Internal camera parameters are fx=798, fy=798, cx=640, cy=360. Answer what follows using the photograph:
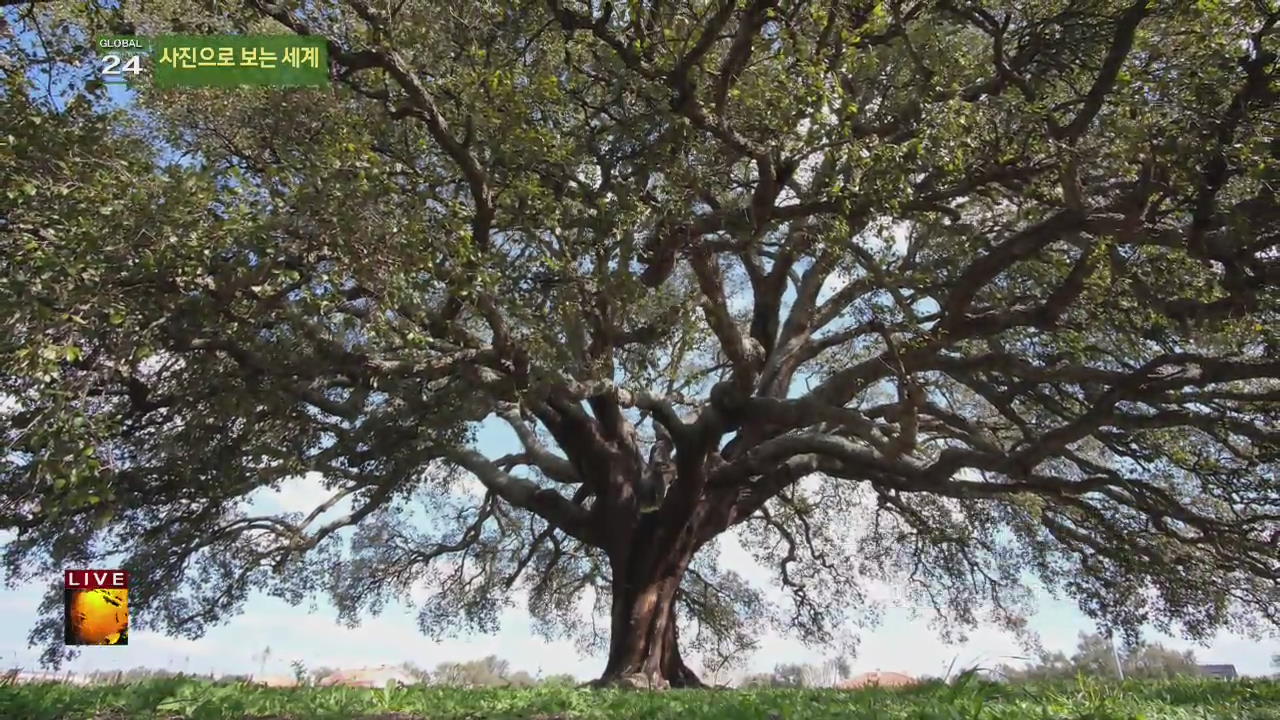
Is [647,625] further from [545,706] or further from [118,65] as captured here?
[118,65]

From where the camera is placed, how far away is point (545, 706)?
4312mm

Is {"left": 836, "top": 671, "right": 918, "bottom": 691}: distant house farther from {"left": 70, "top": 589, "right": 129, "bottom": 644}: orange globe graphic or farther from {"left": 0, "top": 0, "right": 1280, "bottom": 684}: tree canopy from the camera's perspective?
A: {"left": 70, "top": 589, "right": 129, "bottom": 644}: orange globe graphic

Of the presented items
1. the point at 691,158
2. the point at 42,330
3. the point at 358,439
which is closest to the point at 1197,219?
the point at 691,158

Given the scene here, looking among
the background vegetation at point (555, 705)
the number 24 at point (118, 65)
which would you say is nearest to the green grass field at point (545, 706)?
the background vegetation at point (555, 705)

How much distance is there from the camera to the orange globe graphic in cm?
835

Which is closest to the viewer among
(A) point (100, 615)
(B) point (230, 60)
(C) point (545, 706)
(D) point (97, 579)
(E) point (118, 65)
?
(C) point (545, 706)

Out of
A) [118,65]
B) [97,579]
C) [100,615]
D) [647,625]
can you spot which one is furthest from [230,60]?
[647,625]

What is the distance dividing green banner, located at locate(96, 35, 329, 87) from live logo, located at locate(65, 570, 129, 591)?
5428mm

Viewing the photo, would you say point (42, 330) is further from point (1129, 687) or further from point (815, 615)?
point (815, 615)

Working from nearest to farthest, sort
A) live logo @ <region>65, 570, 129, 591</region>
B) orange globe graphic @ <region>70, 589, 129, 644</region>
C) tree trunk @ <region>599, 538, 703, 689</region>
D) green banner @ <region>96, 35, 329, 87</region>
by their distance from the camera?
green banner @ <region>96, 35, 329, 87</region>
orange globe graphic @ <region>70, 589, 129, 644</region>
live logo @ <region>65, 570, 129, 591</region>
tree trunk @ <region>599, 538, 703, 689</region>

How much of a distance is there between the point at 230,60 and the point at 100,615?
639 cm

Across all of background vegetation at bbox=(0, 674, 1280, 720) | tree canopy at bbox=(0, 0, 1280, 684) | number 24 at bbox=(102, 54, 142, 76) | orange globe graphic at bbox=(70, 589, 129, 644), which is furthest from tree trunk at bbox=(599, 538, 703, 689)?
number 24 at bbox=(102, 54, 142, 76)

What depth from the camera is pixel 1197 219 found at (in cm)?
552

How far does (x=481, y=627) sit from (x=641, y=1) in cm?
1169
